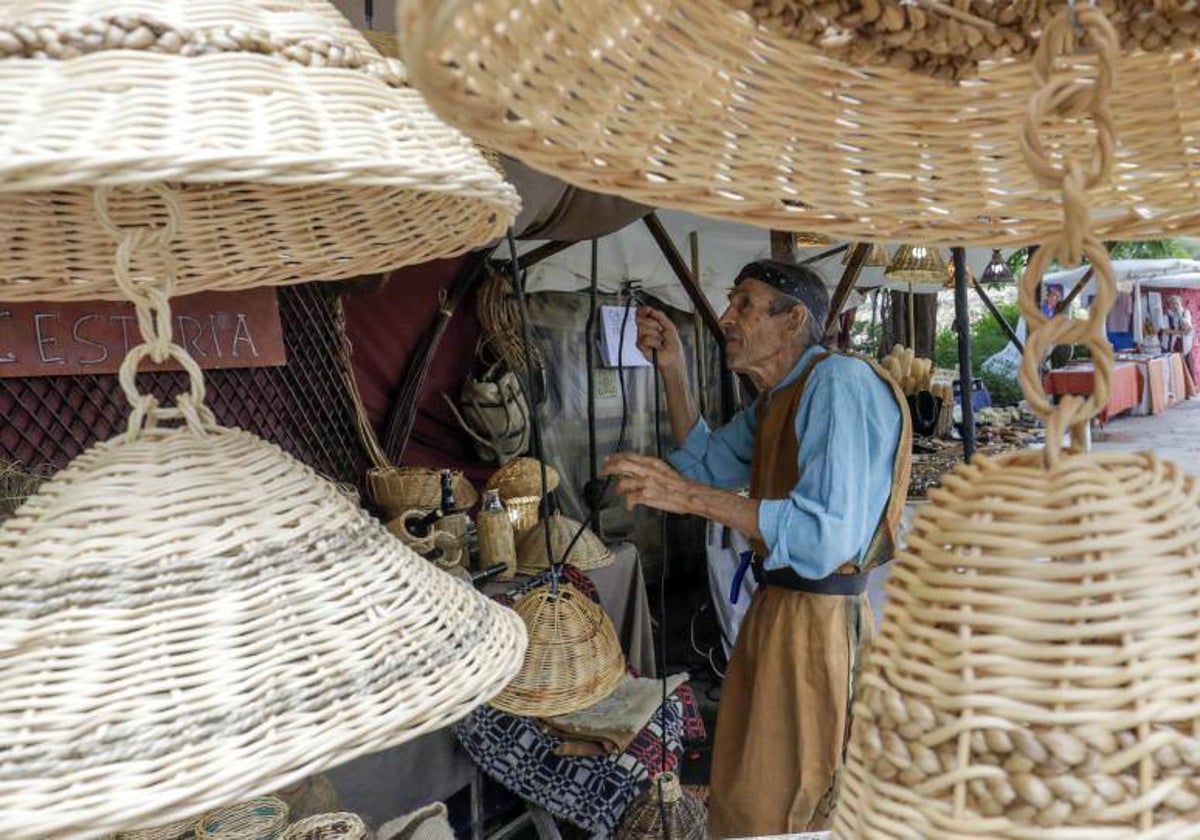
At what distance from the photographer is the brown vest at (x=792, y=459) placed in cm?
197

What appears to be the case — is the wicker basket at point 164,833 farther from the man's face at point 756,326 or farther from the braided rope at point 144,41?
the man's face at point 756,326

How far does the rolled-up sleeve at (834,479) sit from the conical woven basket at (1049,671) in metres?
1.36

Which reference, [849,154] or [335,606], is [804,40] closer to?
[849,154]

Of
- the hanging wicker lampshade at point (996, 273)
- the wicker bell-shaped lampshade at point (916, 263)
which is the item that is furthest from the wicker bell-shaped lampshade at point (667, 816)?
the hanging wicker lampshade at point (996, 273)

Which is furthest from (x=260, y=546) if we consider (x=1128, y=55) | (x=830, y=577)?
(x=830, y=577)

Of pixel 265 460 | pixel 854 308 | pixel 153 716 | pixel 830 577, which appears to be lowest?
pixel 830 577

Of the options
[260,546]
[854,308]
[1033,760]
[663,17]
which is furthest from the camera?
[854,308]

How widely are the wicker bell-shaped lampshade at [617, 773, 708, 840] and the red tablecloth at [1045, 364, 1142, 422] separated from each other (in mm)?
6998

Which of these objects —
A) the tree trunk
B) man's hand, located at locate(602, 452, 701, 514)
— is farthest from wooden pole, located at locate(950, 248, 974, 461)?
the tree trunk

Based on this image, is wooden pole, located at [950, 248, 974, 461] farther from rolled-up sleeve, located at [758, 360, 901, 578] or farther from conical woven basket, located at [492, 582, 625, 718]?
conical woven basket, located at [492, 582, 625, 718]

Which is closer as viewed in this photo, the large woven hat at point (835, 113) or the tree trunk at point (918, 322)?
the large woven hat at point (835, 113)

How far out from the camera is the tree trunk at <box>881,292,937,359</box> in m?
7.89

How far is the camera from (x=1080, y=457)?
0.43 m

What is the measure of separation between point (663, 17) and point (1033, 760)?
444 millimetres
